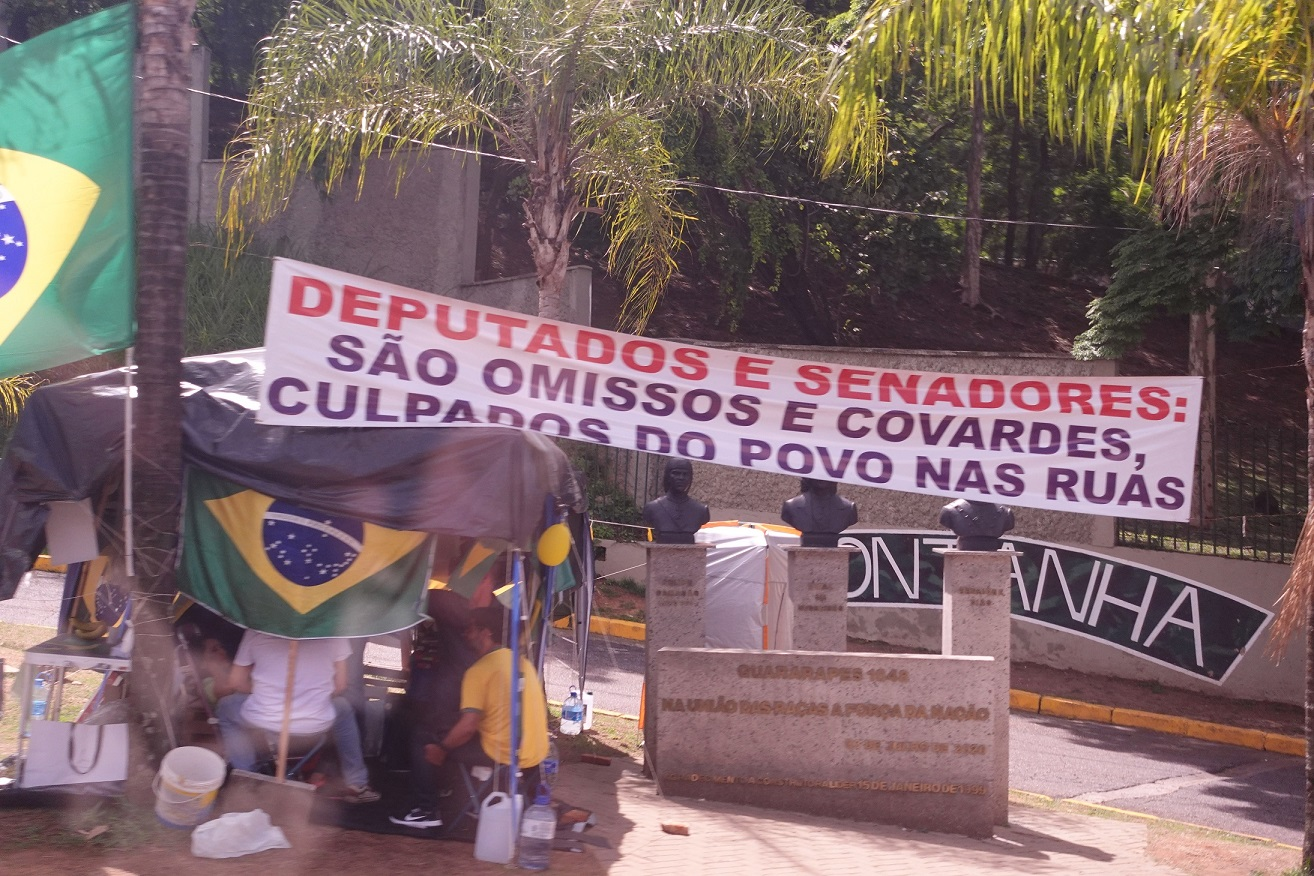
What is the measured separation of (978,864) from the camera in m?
7.00

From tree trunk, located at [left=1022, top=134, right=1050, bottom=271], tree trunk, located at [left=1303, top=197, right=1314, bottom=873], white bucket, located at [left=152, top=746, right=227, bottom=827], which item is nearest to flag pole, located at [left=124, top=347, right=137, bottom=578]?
white bucket, located at [left=152, top=746, right=227, bottom=827]

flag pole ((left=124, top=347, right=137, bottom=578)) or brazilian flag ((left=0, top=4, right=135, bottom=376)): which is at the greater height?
brazilian flag ((left=0, top=4, right=135, bottom=376))

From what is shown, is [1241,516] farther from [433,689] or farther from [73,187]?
[73,187]

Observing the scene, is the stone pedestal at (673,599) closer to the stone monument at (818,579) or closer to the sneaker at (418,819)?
the stone monument at (818,579)

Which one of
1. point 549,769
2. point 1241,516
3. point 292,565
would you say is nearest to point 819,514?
point 549,769

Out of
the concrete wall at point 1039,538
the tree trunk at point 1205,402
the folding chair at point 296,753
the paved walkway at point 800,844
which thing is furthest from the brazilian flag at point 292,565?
the tree trunk at point 1205,402

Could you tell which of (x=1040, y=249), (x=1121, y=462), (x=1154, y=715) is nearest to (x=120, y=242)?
(x=1121, y=462)

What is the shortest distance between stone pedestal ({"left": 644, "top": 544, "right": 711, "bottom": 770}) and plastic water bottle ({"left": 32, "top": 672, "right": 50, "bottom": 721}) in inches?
155

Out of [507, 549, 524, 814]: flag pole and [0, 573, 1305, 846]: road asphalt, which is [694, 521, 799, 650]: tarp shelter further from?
[507, 549, 524, 814]: flag pole

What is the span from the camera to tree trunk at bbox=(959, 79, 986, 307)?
22125mm

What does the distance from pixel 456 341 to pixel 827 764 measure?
3.75 m

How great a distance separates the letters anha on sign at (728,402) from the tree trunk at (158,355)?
763 mm

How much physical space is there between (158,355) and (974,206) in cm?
1932

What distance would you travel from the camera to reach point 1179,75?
6.92 m
